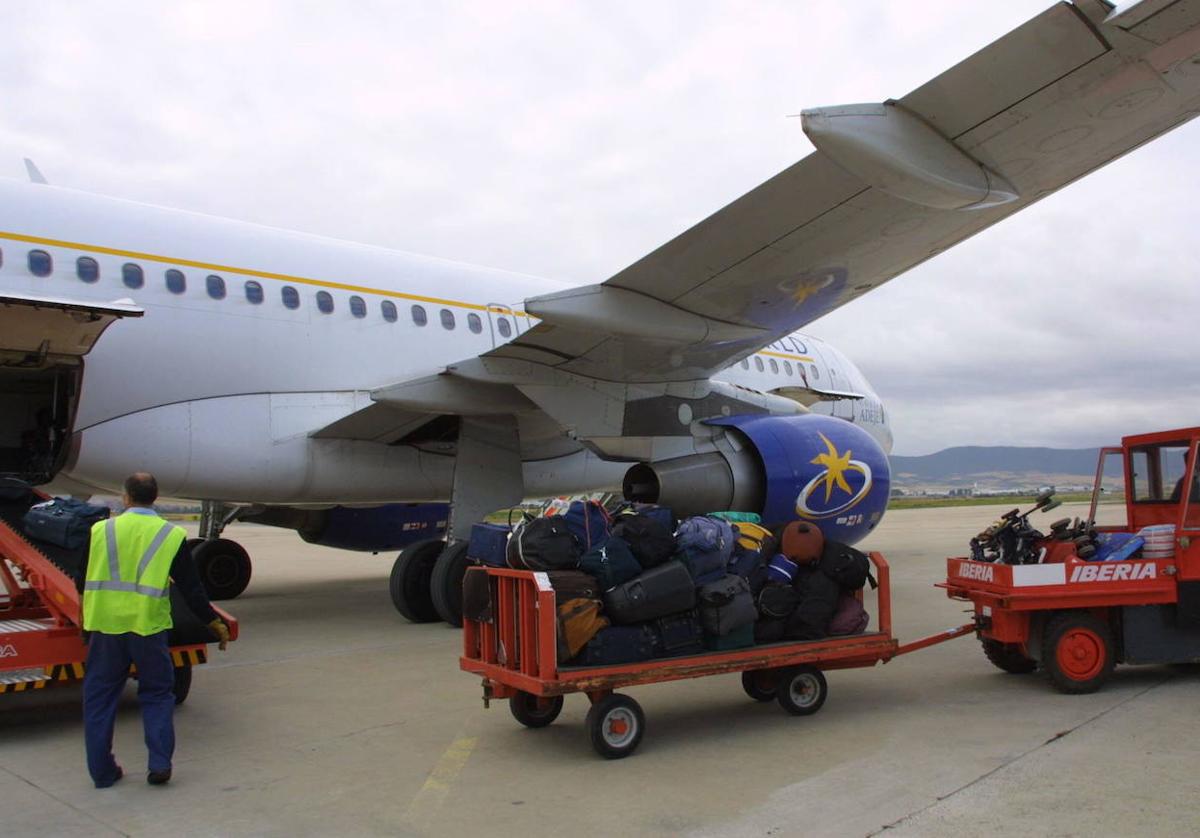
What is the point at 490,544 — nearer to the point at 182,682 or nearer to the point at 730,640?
the point at 730,640

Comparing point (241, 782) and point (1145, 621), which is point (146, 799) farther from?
point (1145, 621)

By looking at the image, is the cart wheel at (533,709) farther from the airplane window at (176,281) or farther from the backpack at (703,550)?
the airplane window at (176,281)

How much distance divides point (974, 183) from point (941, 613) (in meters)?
4.77

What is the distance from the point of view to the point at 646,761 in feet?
15.6

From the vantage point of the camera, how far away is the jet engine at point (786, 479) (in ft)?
26.8

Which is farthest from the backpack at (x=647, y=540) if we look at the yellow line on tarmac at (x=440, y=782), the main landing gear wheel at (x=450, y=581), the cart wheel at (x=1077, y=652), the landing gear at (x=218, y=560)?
the landing gear at (x=218, y=560)

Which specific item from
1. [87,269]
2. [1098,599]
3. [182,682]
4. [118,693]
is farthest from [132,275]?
[1098,599]

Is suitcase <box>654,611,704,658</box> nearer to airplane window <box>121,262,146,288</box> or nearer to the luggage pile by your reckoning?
the luggage pile

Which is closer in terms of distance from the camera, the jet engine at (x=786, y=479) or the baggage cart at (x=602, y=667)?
the baggage cart at (x=602, y=667)

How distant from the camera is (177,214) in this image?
884cm

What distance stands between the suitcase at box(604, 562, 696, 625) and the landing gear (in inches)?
342

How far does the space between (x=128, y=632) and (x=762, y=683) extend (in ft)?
11.3

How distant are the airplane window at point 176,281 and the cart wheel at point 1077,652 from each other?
716 centimetres

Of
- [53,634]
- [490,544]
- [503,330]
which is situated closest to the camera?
[53,634]
